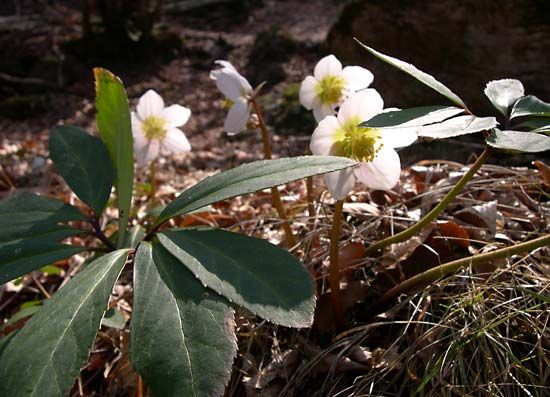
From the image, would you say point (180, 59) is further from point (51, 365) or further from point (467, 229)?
point (51, 365)

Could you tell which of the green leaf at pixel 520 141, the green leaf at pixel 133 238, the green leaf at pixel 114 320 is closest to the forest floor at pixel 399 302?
the green leaf at pixel 114 320

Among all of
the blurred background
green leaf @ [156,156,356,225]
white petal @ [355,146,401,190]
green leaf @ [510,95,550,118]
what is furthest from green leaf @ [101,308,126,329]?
the blurred background

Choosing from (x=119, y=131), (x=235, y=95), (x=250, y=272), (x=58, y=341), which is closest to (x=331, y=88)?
(x=235, y=95)

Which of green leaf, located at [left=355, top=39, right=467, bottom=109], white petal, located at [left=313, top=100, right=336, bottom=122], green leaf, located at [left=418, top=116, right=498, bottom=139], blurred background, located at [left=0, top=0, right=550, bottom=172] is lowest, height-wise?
blurred background, located at [left=0, top=0, right=550, bottom=172]

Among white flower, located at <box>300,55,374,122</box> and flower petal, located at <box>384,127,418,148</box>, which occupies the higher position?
flower petal, located at <box>384,127,418,148</box>

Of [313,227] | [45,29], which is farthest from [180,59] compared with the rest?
[313,227]

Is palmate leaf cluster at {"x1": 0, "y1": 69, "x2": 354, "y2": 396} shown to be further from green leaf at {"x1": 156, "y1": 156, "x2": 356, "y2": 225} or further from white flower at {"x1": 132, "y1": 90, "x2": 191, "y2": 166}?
white flower at {"x1": 132, "y1": 90, "x2": 191, "y2": 166}
